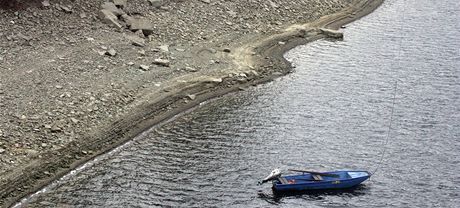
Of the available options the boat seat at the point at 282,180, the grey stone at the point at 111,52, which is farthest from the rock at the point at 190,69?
the boat seat at the point at 282,180

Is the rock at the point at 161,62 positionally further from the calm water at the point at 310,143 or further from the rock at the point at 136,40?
the calm water at the point at 310,143

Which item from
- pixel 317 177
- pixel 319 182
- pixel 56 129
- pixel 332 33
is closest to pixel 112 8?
pixel 56 129

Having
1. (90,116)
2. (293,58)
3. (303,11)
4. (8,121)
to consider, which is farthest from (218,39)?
(8,121)

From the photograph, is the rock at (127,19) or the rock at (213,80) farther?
the rock at (127,19)

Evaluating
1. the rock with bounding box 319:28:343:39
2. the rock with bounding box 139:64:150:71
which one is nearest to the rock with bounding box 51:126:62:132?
the rock with bounding box 139:64:150:71

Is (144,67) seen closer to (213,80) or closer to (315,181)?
(213,80)
